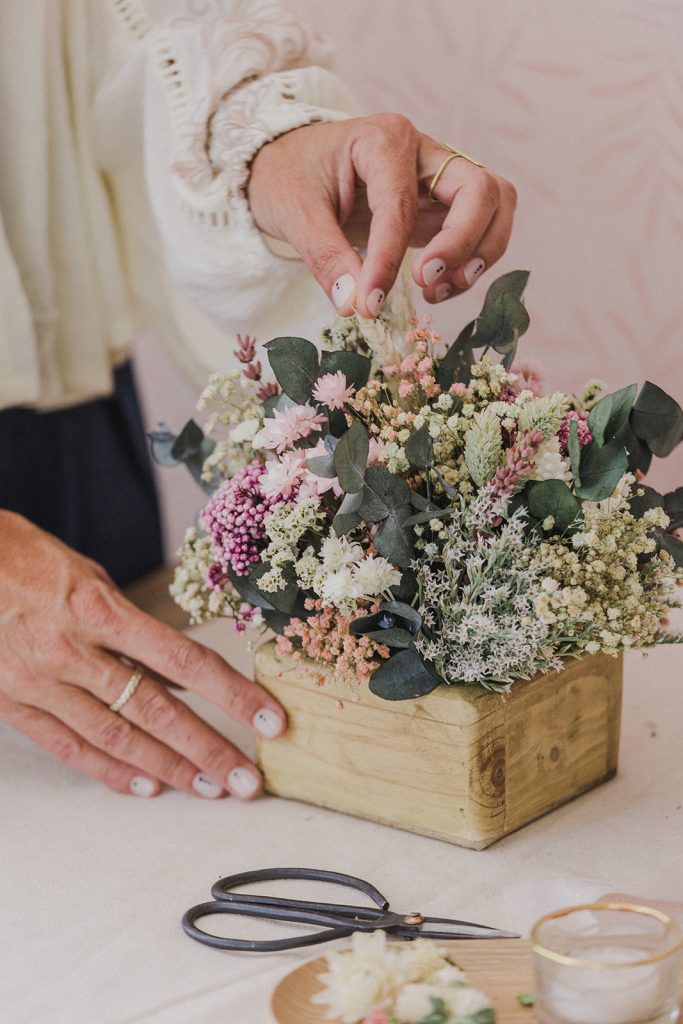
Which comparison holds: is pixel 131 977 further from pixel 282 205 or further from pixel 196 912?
pixel 282 205

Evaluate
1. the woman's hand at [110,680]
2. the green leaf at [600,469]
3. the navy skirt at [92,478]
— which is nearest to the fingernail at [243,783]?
the woman's hand at [110,680]

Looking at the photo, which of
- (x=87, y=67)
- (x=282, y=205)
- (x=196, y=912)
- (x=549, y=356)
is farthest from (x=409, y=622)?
(x=87, y=67)

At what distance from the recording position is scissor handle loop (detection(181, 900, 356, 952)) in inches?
25.1

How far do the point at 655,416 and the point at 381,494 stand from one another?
0.62ft

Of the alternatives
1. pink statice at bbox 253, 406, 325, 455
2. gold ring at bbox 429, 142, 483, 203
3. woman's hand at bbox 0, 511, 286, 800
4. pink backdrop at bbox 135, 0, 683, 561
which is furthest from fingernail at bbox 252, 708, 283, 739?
pink backdrop at bbox 135, 0, 683, 561

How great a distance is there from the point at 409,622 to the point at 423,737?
0.29ft

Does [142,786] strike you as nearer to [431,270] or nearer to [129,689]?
[129,689]

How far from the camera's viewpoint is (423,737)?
0.75m

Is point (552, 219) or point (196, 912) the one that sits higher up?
point (552, 219)

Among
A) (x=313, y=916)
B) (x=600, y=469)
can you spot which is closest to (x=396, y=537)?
(x=600, y=469)

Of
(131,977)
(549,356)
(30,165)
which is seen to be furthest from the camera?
(549,356)

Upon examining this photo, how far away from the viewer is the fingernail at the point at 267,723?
0.82 metres

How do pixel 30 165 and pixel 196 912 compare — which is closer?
pixel 196 912

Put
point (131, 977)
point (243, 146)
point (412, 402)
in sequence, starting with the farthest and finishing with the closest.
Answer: point (243, 146) → point (412, 402) → point (131, 977)
